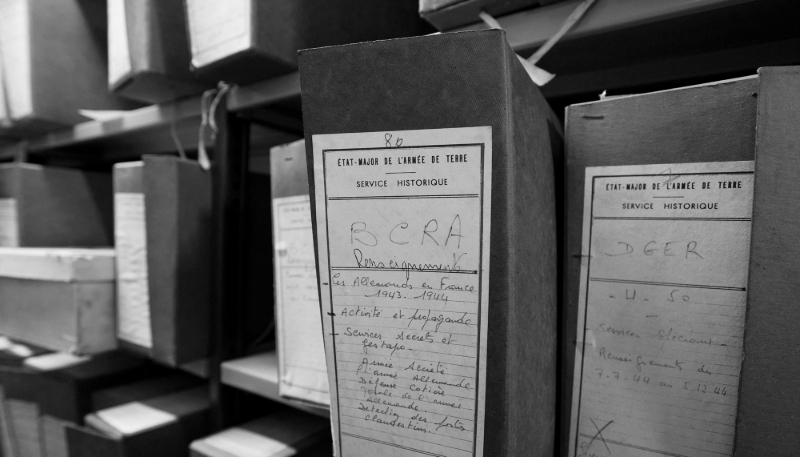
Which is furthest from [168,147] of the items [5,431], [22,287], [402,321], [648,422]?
[648,422]

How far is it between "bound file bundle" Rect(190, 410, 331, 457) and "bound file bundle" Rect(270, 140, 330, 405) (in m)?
0.12

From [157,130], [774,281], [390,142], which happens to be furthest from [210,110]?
[774,281]

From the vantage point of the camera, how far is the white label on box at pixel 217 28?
0.62 meters

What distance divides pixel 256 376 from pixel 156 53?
1.87ft

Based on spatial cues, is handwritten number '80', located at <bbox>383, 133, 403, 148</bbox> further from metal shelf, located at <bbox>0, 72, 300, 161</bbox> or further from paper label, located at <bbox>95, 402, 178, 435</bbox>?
paper label, located at <bbox>95, 402, 178, 435</bbox>

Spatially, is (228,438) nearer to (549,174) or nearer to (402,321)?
(402,321)

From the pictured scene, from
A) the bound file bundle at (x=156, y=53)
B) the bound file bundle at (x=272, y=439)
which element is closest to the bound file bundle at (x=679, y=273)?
the bound file bundle at (x=272, y=439)

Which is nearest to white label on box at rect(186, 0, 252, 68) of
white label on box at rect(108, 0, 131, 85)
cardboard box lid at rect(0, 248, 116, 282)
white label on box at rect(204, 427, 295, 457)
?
white label on box at rect(108, 0, 131, 85)

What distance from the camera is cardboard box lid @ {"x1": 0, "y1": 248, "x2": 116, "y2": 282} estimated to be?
0.84m

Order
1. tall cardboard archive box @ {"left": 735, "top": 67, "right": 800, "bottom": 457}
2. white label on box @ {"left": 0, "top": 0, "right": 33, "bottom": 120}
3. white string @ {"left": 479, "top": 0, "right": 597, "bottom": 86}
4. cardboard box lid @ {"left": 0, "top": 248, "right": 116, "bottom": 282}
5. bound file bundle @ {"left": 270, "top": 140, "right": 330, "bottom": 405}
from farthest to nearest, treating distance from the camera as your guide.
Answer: white label on box @ {"left": 0, "top": 0, "right": 33, "bottom": 120} < cardboard box lid @ {"left": 0, "top": 248, "right": 116, "bottom": 282} < bound file bundle @ {"left": 270, "top": 140, "right": 330, "bottom": 405} < white string @ {"left": 479, "top": 0, "right": 597, "bottom": 86} < tall cardboard archive box @ {"left": 735, "top": 67, "right": 800, "bottom": 457}

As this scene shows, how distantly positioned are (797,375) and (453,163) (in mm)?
301

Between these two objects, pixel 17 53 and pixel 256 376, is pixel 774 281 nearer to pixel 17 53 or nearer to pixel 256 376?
pixel 256 376

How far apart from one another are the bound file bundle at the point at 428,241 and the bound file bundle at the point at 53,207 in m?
1.10

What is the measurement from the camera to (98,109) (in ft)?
3.72
